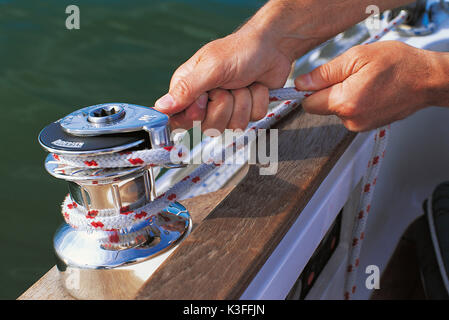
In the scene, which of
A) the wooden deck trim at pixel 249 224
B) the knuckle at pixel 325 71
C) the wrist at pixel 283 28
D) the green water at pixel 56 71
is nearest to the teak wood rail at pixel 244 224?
the wooden deck trim at pixel 249 224

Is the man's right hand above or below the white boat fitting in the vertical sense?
above

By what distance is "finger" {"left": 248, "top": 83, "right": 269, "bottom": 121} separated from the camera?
1.05 m

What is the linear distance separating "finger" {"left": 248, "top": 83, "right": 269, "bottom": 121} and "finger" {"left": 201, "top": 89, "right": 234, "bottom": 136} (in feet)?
0.17

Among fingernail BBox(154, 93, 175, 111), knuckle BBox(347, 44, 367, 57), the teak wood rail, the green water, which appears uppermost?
knuckle BBox(347, 44, 367, 57)

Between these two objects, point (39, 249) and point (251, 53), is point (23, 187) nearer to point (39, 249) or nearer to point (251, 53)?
point (39, 249)

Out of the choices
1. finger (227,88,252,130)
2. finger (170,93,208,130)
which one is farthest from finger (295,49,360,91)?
finger (170,93,208,130)

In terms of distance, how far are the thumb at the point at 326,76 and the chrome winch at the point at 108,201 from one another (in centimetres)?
42

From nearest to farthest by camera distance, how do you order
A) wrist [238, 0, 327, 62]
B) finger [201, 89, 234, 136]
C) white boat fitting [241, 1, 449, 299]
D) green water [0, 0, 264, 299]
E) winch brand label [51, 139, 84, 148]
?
winch brand label [51, 139, 84, 148], white boat fitting [241, 1, 449, 299], finger [201, 89, 234, 136], wrist [238, 0, 327, 62], green water [0, 0, 264, 299]

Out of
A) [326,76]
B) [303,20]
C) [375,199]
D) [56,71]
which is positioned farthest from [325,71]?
[56,71]

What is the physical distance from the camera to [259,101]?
1.06 metres

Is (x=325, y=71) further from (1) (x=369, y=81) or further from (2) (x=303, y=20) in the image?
(2) (x=303, y=20)

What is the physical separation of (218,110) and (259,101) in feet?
0.33

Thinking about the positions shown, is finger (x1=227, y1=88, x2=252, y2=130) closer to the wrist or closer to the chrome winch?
the wrist

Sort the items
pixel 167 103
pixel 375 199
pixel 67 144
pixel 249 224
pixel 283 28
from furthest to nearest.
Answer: pixel 375 199, pixel 283 28, pixel 167 103, pixel 249 224, pixel 67 144
